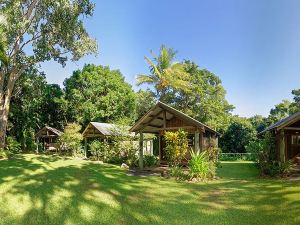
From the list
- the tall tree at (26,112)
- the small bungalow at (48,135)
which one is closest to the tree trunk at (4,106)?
the tall tree at (26,112)

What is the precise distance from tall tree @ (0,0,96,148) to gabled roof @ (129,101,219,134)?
865 cm

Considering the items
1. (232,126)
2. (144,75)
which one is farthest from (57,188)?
(232,126)

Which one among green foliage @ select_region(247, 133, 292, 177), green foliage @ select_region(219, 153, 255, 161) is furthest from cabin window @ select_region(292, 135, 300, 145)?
green foliage @ select_region(219, 153, 255, 161)

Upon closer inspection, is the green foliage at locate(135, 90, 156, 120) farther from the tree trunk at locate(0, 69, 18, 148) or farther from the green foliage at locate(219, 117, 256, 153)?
the tree trunk at locate(0, 69, 18, 148)

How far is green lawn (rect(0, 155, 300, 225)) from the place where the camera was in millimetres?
8664

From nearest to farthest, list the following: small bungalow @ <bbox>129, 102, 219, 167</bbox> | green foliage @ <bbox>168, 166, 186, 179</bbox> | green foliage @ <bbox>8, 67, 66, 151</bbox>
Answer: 1. green foliage @ <bbox>168, 166, 186, 179</bbox>
2. small bungalow @ <bbox>129, 102, 219, 167</bbox>
3. green foliage @ <bbox>8, 67, 66, 151</bbox>

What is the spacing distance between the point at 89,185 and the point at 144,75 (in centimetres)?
2200

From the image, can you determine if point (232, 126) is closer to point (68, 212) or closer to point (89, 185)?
point (89, 185)

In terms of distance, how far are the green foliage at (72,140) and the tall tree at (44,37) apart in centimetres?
601

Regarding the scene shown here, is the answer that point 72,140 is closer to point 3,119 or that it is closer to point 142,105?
point 3,119

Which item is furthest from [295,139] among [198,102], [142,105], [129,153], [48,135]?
[142,105]

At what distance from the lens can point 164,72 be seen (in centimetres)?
3303

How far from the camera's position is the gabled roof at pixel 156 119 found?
1830 cm

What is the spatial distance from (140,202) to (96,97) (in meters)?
28.8
